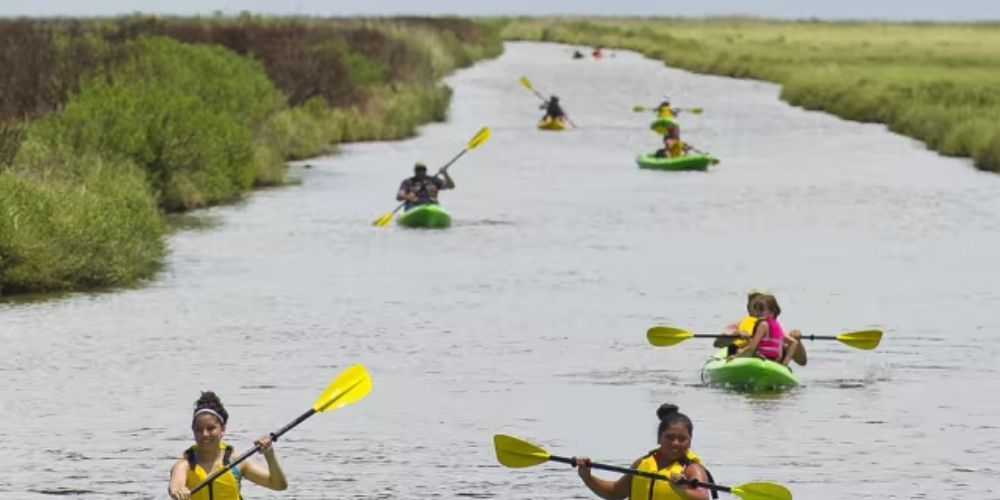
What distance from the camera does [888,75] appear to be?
238 ft

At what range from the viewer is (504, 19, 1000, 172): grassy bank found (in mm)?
47250

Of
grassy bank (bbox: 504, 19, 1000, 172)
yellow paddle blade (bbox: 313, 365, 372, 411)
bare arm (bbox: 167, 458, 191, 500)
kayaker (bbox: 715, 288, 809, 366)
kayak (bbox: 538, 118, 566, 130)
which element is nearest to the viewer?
bare arm (bbox: 167, 458, 191, 500)

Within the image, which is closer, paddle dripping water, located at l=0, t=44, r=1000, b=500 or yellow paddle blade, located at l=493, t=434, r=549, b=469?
yellow paddle blade, located at l=493, t=434, r=549, b=469

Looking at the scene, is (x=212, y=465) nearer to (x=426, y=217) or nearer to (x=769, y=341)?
(x=769, y=341)

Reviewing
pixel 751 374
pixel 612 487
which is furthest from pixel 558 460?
pixel 751 374

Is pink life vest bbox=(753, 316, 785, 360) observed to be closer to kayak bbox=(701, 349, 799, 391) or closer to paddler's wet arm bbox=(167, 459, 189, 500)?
kayak bbox=(701, 349, 799, 391)

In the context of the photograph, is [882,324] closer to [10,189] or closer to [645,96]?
[10,189]

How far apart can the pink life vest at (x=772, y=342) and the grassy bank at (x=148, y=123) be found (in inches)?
336

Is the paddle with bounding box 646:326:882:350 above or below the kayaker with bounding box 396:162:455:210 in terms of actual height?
above

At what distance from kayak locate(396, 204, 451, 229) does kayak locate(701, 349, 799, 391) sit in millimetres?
13385

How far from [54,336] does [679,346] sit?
5.73 metres

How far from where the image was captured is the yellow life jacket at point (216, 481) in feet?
34.5

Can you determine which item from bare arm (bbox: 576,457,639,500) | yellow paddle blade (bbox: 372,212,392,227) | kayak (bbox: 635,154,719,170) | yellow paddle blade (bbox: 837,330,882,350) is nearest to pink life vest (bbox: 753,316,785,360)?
yellow paddle blade (bbox: 837,330,882,350)

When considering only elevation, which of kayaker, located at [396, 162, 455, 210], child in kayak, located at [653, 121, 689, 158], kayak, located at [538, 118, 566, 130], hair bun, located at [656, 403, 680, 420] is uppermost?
hair bun, located at [656, 403, 680, 420]
